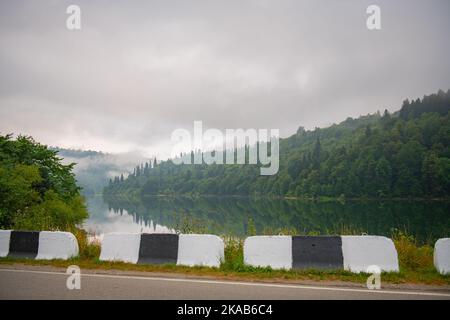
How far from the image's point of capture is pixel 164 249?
26.4ft

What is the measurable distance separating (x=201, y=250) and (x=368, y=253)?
339cm

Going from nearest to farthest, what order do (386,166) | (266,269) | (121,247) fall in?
(266,269)
(121,247)
(386,166)

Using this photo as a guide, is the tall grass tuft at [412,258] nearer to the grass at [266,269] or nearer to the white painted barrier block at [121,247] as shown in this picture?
the grass at [266,269]

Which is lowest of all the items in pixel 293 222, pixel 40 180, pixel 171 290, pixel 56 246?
pixel 293 222

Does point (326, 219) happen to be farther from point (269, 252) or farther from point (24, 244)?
point (24, 244)

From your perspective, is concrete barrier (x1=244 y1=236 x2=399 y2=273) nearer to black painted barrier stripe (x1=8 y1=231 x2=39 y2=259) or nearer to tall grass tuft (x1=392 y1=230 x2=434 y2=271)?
tall grass tuft (x1=392 y1=230 x2=434 y2=271)

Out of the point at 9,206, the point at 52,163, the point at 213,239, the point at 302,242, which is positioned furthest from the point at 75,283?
the point at 52,163

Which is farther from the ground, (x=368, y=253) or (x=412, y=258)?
(x=368, y=253)

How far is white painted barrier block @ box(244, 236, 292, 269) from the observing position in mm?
7348

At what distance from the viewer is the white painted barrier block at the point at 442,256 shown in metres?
6.87

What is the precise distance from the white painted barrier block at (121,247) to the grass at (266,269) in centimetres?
20

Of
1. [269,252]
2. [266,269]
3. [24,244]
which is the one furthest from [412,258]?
[24,244]

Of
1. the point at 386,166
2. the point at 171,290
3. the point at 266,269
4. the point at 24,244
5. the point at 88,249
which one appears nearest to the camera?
the point at 171,290

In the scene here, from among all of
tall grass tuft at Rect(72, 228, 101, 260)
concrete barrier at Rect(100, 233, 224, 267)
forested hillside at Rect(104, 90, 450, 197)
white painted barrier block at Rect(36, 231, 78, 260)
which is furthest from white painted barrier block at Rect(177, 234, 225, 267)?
forested hillside at Rect(104, 90, 450, 197)
